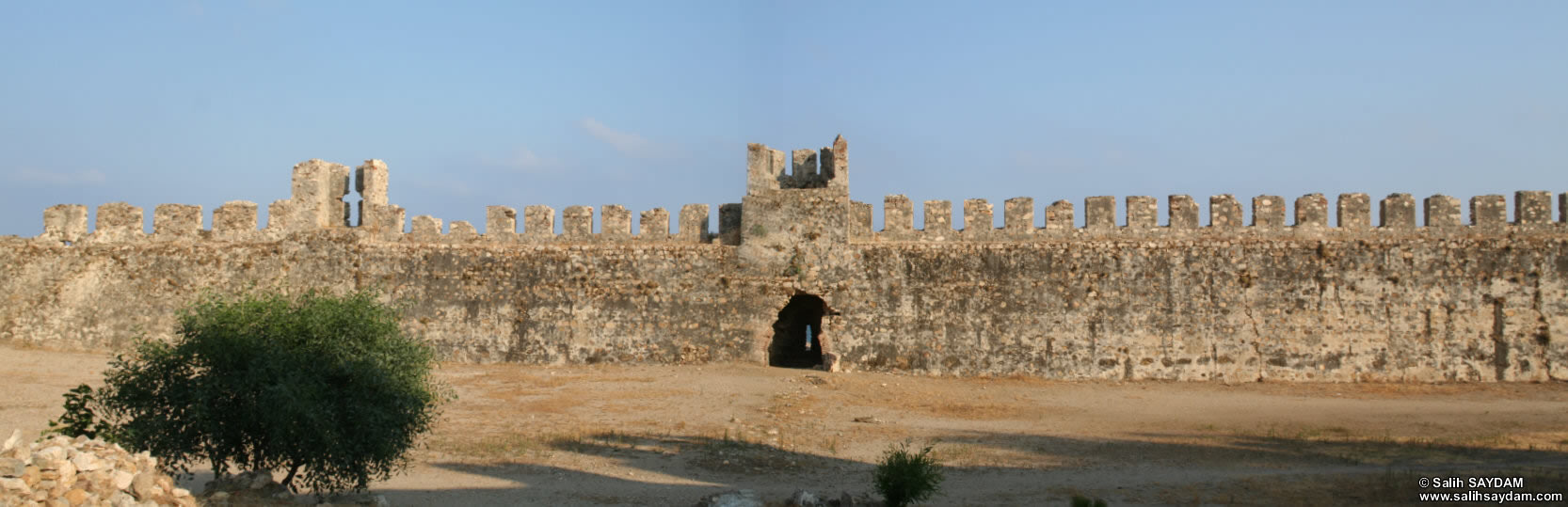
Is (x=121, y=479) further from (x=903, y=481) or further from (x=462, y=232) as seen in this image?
(x=462, y=232)

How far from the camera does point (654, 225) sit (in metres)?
22.8

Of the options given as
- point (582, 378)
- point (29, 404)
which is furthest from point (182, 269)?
point (582, 378)

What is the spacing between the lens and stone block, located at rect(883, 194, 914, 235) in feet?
A: 72.9

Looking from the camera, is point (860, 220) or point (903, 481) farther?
point (860, 220)

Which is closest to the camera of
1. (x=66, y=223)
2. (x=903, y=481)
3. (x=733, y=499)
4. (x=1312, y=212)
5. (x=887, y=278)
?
(x=903, y=481)

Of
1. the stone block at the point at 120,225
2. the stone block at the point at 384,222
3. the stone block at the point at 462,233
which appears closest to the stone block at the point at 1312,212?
the stone block at the point at 462,233

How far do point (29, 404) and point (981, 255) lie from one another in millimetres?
Result: 15318

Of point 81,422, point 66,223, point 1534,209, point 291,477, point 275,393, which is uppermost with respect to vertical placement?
point 1534,209

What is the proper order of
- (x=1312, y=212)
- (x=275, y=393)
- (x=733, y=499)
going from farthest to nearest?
(x=1312, y=212) → (x=733, y=499) → (x=275, y=393)

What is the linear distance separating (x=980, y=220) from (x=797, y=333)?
4.58 metres

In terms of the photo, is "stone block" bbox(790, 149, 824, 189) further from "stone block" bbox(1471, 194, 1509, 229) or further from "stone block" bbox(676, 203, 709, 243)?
"stone block" bbox(1471, 194, 1509, 229)

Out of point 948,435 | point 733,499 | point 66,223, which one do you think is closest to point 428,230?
point 66,223

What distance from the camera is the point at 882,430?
1684cm

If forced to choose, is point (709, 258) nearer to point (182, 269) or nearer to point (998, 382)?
point (998, 382)
